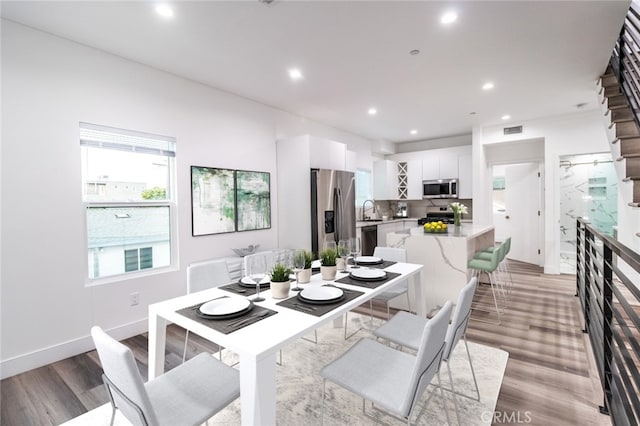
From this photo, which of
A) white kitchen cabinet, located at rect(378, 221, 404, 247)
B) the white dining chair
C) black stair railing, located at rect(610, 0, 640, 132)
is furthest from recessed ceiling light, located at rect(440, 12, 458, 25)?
white kitchen cabinet, located at rect(378, 221, 404, 247)

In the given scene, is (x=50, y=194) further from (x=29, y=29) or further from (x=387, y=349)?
(x=387, y=349)

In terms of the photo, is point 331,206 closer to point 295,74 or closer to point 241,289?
point 295,74

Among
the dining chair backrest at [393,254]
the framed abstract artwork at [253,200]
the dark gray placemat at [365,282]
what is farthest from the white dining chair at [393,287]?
the framed abstract artwork at [253,200]

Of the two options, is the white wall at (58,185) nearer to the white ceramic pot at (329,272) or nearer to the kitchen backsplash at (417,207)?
the white ceramic pot at (329,272)

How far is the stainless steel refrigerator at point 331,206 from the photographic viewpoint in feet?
13.7

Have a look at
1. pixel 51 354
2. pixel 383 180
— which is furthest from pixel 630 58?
pixel 51 354

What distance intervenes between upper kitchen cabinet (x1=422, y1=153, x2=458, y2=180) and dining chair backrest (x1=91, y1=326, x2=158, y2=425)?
6512 millimetres

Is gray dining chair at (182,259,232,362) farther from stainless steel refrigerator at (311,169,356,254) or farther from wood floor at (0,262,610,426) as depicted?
stainless steel refrigerator at (311,169,356,254)

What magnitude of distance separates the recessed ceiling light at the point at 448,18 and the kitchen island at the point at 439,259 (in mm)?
2076

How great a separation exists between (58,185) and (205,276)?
156cm

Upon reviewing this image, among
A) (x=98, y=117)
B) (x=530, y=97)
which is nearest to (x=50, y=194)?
(x=98, y=117)

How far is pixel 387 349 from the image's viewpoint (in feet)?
5.60

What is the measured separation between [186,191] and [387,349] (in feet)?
8.94

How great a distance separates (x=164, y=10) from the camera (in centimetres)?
220
